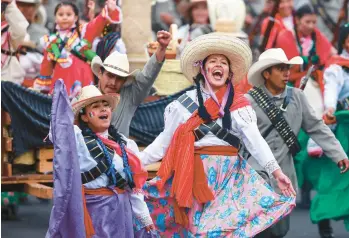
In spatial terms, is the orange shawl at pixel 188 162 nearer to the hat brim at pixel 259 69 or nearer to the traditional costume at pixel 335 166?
the hat brim at pixel 259 69

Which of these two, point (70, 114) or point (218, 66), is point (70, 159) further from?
point (218, 66)

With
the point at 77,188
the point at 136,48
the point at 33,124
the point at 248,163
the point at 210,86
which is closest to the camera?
the point at 77,188

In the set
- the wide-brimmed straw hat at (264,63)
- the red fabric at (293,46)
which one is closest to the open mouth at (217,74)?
the wide-brimmed straw hat at (264,63)

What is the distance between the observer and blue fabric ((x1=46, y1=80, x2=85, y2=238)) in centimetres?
1020

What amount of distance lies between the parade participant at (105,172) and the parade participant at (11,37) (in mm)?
5170

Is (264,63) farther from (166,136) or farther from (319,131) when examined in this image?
(166,136)

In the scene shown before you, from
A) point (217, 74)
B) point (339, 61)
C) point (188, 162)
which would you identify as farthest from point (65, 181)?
point (339, 61)

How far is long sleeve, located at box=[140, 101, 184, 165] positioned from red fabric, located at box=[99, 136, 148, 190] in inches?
25.3

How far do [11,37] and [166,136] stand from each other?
4.92 metres

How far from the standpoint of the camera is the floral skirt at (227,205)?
1139cm

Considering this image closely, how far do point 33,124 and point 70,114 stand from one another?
4.58 m

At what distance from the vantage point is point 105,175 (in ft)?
35.8

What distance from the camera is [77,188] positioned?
33.6 feet


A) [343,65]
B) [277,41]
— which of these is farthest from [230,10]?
[343,65]
